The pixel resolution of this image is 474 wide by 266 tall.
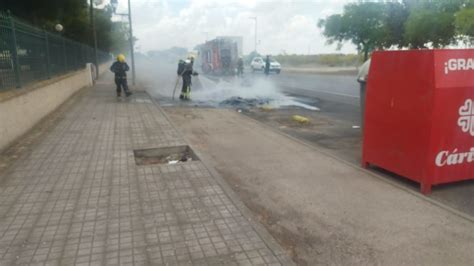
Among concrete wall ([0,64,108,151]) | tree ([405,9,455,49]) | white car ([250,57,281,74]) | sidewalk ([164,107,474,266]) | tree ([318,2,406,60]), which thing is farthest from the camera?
white car ([250,57,281,74])

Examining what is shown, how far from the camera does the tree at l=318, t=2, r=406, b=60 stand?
126 feet

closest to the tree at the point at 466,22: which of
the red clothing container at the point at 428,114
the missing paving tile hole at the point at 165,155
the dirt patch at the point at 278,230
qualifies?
the red clothing container at the point at 428,114

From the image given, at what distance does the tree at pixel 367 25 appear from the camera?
38.4 metres

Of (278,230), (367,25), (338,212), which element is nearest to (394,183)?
(338,212)

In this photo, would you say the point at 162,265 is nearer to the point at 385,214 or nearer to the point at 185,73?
the point at 385,214

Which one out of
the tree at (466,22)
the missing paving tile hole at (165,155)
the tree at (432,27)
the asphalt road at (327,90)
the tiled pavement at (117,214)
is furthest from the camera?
the tree at (432,27)

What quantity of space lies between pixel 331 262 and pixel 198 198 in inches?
71.6

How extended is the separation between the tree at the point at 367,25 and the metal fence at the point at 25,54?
1292 inches

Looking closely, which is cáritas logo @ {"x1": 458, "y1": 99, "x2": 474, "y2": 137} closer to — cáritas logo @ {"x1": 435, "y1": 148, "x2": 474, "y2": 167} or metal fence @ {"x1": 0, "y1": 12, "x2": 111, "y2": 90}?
cáritas logo @ {"x1": 435, "y1": 148, "x2": 474, "y2": 167}

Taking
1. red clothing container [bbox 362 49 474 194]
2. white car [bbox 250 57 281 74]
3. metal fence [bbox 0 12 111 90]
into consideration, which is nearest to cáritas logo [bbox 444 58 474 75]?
red clothing container [bbox 362 49 474 194]

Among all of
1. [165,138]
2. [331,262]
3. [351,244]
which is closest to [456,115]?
[351,244]

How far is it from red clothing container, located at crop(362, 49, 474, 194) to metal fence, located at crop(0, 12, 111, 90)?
6.87 m

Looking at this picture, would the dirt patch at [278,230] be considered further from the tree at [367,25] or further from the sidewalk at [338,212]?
the tree at [367,25]

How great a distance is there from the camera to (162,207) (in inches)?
175
